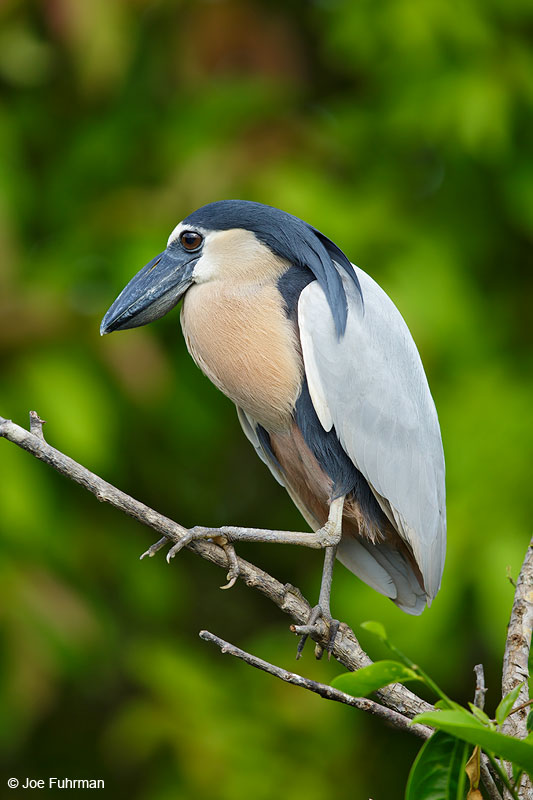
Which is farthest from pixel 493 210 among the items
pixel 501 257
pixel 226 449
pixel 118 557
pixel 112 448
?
pixel 118 557

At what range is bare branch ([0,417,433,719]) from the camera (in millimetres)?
1516

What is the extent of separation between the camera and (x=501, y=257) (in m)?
3.24

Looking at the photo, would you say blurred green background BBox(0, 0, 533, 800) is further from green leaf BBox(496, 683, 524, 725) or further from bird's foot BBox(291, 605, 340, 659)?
green leaf BBox(496, 683, 524, 725)

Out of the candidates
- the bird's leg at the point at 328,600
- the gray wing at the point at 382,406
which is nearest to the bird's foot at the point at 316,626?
the bird's leg at the point at 328,600

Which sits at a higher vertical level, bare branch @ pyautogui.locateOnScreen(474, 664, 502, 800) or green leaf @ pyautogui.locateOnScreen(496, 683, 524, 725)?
green leaf @ pyautogui.locateOnScreen(496, 683, 524, 725)

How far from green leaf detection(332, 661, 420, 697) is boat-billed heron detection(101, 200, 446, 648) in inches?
24.1

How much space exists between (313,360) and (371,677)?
80cm

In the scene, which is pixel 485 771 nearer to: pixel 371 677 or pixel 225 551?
pixel 371 677

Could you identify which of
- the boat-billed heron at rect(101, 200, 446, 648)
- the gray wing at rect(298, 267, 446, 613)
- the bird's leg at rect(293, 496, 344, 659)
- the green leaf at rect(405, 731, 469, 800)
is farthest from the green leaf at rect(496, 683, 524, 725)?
the gray wing at rect(298, 267, 446, 613)

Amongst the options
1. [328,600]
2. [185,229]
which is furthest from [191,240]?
[328,600]

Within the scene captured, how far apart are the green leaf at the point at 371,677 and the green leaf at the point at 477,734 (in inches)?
2.5

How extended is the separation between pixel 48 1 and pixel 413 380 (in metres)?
1.70

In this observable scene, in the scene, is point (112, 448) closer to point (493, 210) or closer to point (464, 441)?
point (464, 441)

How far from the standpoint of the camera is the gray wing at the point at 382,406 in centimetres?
178
